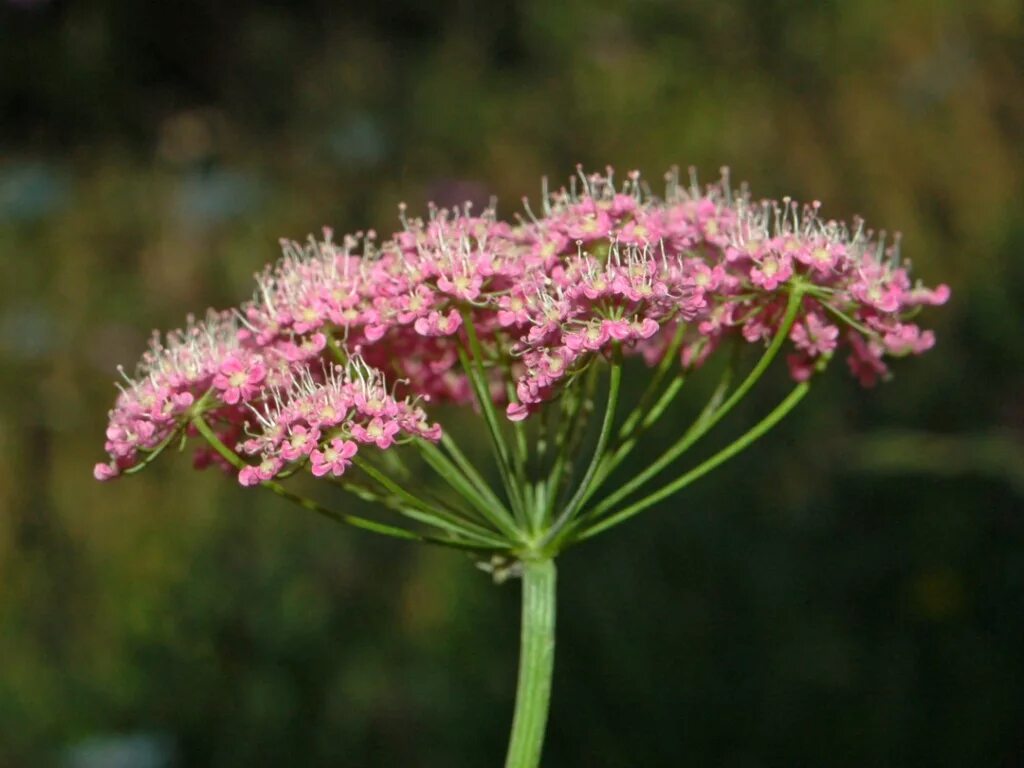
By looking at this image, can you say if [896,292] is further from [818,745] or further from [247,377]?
[818,745]

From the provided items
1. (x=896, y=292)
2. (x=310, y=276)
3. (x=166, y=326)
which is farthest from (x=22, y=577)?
(x=896, y=292)

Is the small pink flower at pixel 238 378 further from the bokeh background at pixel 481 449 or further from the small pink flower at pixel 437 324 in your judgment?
the bokeh background at pixel 481 449

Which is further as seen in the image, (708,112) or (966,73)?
(708,112)

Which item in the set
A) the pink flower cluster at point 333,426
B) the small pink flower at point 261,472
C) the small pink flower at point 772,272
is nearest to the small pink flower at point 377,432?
the pink flower cluster at point 333,426

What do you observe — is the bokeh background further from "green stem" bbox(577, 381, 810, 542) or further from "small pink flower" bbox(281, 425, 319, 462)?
"small pink flower" bbox(281, 425, 319, 462)

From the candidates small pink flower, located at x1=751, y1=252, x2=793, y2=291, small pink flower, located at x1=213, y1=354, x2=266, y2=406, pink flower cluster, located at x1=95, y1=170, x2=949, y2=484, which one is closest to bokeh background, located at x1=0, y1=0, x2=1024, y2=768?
pink flower cluster, located at x1=95, y1=170, x2=949, y2=484

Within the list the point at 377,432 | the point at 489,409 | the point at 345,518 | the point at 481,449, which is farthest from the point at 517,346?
the point at 481,449
